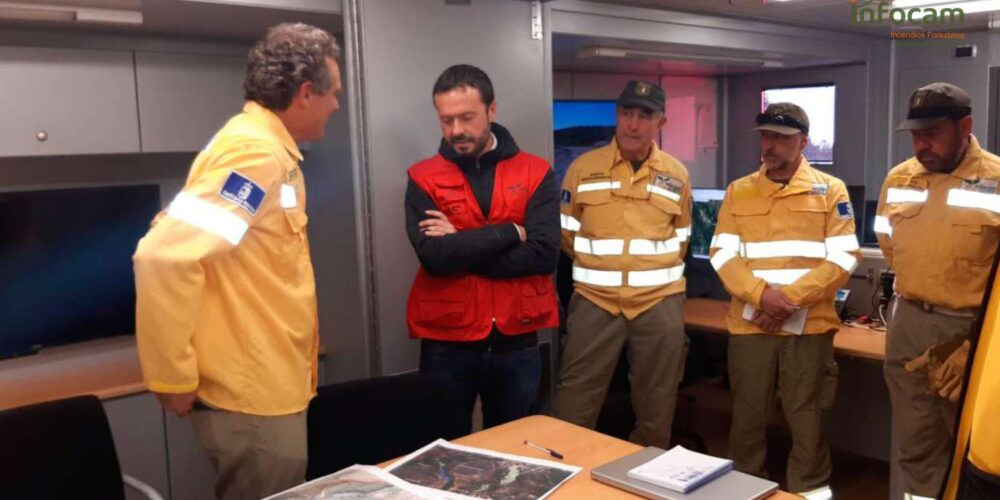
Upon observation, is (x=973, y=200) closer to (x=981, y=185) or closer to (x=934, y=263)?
(x=981, y=185)

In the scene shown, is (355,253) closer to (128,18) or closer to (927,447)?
(128,18)

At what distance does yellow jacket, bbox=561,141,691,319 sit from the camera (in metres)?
3.21

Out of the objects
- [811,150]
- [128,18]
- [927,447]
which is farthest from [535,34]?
[811,150]

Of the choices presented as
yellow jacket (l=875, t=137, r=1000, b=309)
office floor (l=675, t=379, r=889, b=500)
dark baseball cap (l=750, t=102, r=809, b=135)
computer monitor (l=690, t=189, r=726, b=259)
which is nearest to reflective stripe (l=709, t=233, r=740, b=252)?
dark baseball cap (l=750, t=102, r=809, b=135)

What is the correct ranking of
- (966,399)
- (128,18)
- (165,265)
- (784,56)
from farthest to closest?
1. (784,56)
2. (128,18)
3. (165,265)
4. (966,399)

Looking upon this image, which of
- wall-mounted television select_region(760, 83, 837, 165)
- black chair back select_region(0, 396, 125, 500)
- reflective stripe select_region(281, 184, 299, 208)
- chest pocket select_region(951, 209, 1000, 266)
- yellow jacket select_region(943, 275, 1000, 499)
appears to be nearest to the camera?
yellow jacket select_region(943, 275, 1000, 499)

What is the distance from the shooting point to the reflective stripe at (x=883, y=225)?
10.6 ft

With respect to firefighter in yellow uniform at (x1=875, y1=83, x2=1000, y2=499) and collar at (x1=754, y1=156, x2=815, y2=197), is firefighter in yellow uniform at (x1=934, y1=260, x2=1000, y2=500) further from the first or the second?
collar at (x1=754, y1=156, x2=815, y2=197)

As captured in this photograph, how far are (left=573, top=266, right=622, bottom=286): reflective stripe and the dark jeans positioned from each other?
0.52m

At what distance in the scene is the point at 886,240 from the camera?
326 centimetres

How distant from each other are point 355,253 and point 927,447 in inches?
88.3

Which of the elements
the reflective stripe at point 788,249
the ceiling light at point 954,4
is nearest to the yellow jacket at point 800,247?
the reflective stripe at point 788,249

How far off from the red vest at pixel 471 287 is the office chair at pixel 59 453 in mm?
1083

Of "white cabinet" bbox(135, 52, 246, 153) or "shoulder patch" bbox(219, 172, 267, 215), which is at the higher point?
"white cabinet" bbox(135, 52, 246, 153)
